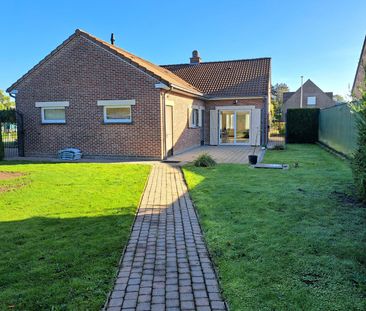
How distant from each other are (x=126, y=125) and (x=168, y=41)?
13887 mm

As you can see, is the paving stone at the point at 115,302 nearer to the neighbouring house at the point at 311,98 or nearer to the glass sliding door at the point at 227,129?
the glass sliding door at the point at 227,129

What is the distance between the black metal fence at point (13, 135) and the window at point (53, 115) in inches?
47.4

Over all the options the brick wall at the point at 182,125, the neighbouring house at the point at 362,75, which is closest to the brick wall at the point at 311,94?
the neighbouring house at the point at 362,75

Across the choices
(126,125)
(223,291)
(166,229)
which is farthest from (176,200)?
(126,125)

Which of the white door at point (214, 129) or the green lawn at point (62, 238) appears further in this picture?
the white door at point (214, 129)

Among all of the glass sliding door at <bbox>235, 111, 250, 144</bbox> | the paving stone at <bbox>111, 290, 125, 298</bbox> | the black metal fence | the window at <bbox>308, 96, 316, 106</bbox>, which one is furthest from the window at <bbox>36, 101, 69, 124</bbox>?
the window at <bbox>308, 96, 316, 106</bbox>

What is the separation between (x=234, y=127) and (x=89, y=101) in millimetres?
10750

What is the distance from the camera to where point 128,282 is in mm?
3844

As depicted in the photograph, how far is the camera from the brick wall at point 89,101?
15.1 m

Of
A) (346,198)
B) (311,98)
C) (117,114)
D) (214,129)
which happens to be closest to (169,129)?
(117,114)

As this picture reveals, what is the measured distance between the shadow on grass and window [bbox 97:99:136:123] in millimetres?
9735

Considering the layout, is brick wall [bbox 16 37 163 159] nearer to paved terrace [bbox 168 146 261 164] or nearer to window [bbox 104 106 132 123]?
window [bbox 104 106 132 123]

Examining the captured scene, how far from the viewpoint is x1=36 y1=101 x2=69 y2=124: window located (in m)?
16.4

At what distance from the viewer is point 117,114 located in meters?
15.9
